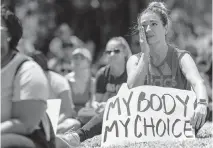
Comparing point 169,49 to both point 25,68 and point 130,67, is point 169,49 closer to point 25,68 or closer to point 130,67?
point 130,67

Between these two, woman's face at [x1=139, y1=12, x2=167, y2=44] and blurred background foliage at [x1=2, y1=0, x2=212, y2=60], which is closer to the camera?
woman's face at [x1=139, y1=12, x2=167, y2=44]

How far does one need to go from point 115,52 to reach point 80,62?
1490 millimetres

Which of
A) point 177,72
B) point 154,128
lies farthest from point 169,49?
point 154,128

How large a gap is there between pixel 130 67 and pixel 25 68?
199 centimetres

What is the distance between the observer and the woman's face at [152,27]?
531cm

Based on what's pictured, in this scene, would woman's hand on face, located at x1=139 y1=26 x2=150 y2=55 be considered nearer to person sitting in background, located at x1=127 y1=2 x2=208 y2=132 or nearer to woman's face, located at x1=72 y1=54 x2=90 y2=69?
person sitting in background, located at x1=127 y1=2 x2=208 y2=132

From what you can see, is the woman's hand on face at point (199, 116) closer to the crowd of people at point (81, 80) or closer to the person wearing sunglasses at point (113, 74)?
the crowd of people at point (81, 80)

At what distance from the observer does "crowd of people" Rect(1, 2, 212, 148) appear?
358 centimetres

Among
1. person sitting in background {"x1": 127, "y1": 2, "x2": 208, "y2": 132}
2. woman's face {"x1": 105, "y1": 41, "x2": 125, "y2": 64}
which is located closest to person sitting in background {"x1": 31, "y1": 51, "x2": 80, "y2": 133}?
woman's face {"x1": 105, "y1": 41, "x2": 125, "y2": 64}

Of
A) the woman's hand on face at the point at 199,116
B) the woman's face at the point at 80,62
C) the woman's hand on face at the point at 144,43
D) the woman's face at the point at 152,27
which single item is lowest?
the woman's hand on face at the point at 199,116

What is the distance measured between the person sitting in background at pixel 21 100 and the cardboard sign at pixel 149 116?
1.54 meters

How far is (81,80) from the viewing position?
8.56 metres

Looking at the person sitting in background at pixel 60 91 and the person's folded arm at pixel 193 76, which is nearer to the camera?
the person's folded arm at pixel 193 76

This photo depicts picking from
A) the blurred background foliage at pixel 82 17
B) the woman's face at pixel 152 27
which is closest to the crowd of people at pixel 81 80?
the woman's face at pixel 152 27
